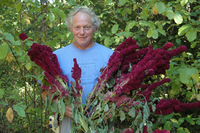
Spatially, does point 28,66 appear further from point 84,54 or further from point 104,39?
point 104,39

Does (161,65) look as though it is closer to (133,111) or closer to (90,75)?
(133,111)

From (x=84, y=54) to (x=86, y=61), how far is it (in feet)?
0.19

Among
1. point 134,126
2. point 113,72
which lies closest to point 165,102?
point 134,126

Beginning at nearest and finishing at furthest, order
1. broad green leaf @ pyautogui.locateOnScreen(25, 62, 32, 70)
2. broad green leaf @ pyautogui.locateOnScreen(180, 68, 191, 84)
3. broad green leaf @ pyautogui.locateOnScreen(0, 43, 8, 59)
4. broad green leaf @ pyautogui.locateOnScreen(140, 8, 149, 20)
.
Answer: broad green leaf @ pyautogui.locateOnScreen(0, 43, 8, 59) → broad green leaf @ pyautogui.locateOnScreen(180, 68, 191, 84) → broad green leaf @ pyautogui.locateOnScreen(25, 62, 32, 70) → broad green leaf @ pyautogui.locateOnScreen(140, 8, 149, 20)

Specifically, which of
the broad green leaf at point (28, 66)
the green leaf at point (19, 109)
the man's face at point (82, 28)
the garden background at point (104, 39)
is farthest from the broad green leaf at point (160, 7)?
the green leaf at point (19, 109)

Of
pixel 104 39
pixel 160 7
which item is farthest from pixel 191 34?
pixel 104 39

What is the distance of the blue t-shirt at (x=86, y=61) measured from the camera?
143 cm

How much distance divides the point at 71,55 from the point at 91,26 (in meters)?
0.26

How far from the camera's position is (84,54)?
150 centimetres

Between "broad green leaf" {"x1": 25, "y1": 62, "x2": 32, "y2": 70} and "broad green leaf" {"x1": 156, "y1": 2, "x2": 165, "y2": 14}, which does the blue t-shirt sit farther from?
"broad green leaf" {"x1": 156, "y1": 2, "x2": 165, "y2": 14}

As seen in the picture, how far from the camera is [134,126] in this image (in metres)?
1.15

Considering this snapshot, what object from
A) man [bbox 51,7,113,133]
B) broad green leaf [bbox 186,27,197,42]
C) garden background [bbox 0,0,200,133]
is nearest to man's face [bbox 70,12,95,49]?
man [bbox 51,7,113,133]

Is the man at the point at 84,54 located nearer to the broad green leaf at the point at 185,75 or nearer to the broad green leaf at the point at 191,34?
the broad green leaf at the point at 185,75

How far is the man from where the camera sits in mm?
1431
